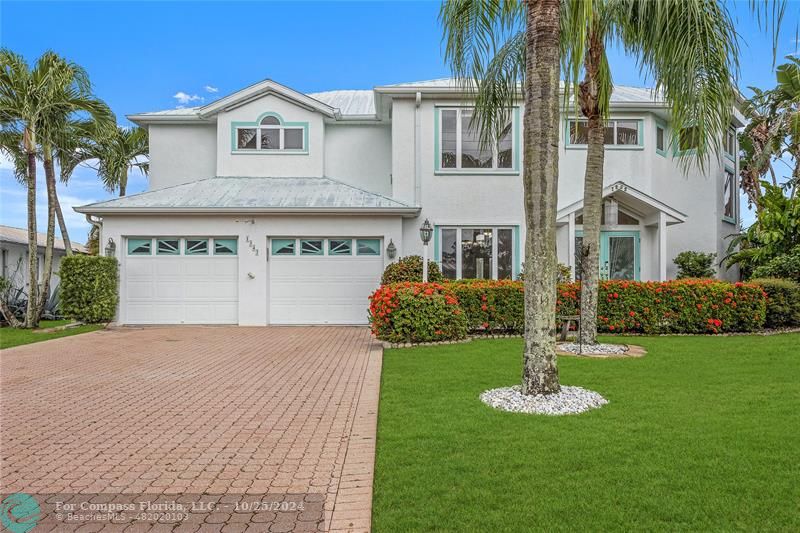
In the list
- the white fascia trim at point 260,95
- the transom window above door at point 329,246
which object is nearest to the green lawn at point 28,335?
the transom window above door at point 329,246

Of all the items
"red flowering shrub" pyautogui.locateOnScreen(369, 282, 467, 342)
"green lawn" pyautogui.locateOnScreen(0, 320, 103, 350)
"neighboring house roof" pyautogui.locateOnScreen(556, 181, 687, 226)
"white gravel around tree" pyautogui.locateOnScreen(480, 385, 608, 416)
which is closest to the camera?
"white gravel around tree" pyautogui.locateOnScreen(480, 385, 608, 416)

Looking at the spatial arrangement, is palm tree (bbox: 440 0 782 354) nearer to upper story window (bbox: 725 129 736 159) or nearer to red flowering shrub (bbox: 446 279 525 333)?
red flowering shrub (bbox: 446 279 525 333)

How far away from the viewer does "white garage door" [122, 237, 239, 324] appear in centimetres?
1436

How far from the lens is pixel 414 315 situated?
1044 cm

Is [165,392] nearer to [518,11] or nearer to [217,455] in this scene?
[217,455]

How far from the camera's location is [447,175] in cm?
1488

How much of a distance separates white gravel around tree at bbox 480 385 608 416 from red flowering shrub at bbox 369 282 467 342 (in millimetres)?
4234

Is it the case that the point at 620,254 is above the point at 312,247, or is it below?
below

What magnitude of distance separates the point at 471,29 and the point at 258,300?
978 centimetres

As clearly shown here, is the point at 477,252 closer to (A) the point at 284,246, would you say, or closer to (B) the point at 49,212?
(A) the point at 284,246

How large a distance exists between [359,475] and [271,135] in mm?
14006

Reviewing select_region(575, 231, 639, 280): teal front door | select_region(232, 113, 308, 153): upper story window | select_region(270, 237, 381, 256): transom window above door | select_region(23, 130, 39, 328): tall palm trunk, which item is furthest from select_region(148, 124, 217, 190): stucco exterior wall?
select_region(575, 231, 639, 280): teal front door

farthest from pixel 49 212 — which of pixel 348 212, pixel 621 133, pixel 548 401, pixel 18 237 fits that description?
pixel 621 133

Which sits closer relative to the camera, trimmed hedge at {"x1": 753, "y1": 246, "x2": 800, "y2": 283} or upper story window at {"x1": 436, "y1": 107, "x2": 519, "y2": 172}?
trimmed hedge at {"x1": 753, "y1": 246, "x2": 800, "y2": 283}
